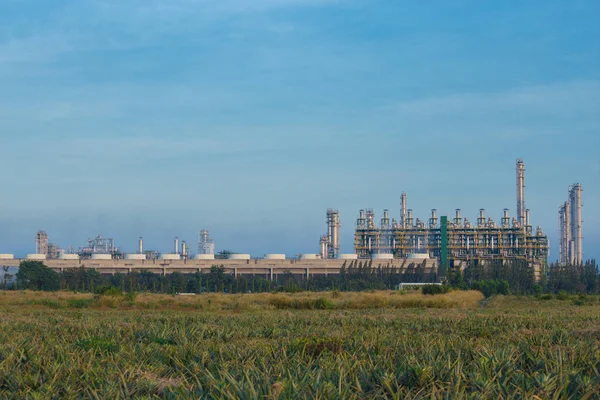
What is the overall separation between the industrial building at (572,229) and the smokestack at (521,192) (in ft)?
17.6

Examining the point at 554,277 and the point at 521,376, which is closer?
the point at 521,376

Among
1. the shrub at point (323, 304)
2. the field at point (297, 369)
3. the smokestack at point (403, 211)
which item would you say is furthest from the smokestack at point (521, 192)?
the field at point (297, 369)

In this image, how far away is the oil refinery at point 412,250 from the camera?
Answer: 87.0 meters

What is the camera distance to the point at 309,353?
10469 mm

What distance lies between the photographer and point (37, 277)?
7650cm

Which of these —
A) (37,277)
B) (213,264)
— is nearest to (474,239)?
(213,264)

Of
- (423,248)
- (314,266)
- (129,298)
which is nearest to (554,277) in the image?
(423,248)

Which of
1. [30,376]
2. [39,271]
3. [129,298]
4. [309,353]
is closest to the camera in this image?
[30,376]

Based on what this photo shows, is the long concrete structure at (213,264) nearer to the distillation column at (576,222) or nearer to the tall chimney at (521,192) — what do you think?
the tall chimney at (521,192)

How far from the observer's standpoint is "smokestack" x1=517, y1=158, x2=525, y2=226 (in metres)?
84.9

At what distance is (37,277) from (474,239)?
4888 cm

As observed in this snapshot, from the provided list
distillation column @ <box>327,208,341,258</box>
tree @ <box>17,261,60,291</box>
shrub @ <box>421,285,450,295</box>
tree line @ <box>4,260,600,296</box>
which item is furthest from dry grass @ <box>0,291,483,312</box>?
distillation column @ <box>327,208,341,258</box>

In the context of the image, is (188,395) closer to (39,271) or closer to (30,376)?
(30,376)

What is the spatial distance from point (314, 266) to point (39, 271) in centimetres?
3157
